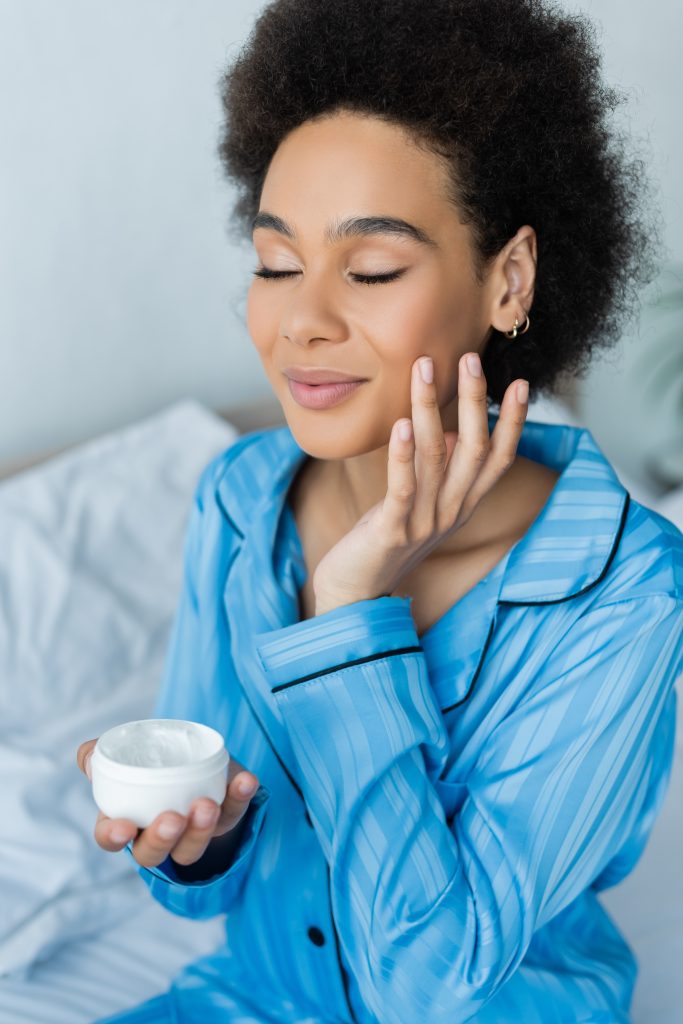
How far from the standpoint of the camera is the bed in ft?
4.58

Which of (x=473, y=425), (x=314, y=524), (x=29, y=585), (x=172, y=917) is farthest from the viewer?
(x=29, y=585)

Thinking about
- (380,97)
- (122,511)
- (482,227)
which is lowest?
(122,511)

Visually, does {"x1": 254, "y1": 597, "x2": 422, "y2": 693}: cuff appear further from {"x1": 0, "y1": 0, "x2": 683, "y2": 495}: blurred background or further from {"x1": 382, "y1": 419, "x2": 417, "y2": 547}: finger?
{"x1": 0, "y1": 0, "x2": 683, "y2": 495}: blurred background

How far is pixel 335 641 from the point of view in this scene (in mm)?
991

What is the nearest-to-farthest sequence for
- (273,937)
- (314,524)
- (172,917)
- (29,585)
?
(273,937)
(314,524)
(172,917)
(29,585)

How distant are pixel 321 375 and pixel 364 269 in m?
0.10

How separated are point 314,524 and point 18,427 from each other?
2.99ft

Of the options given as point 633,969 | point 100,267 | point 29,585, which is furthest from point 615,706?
point 100,267

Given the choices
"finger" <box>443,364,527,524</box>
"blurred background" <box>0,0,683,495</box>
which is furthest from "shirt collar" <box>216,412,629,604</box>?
"blurred background" <box>0,0,683,495</box>

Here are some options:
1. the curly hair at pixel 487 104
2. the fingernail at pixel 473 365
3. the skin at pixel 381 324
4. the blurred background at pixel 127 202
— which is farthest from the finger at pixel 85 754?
the blurred background at pixel 127 202

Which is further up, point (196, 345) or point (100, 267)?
point (100, 267)

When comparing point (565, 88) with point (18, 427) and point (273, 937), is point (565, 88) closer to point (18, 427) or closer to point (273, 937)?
point (273, 937)

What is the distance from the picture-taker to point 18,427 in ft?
6.67

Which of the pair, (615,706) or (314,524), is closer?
(615,706)
